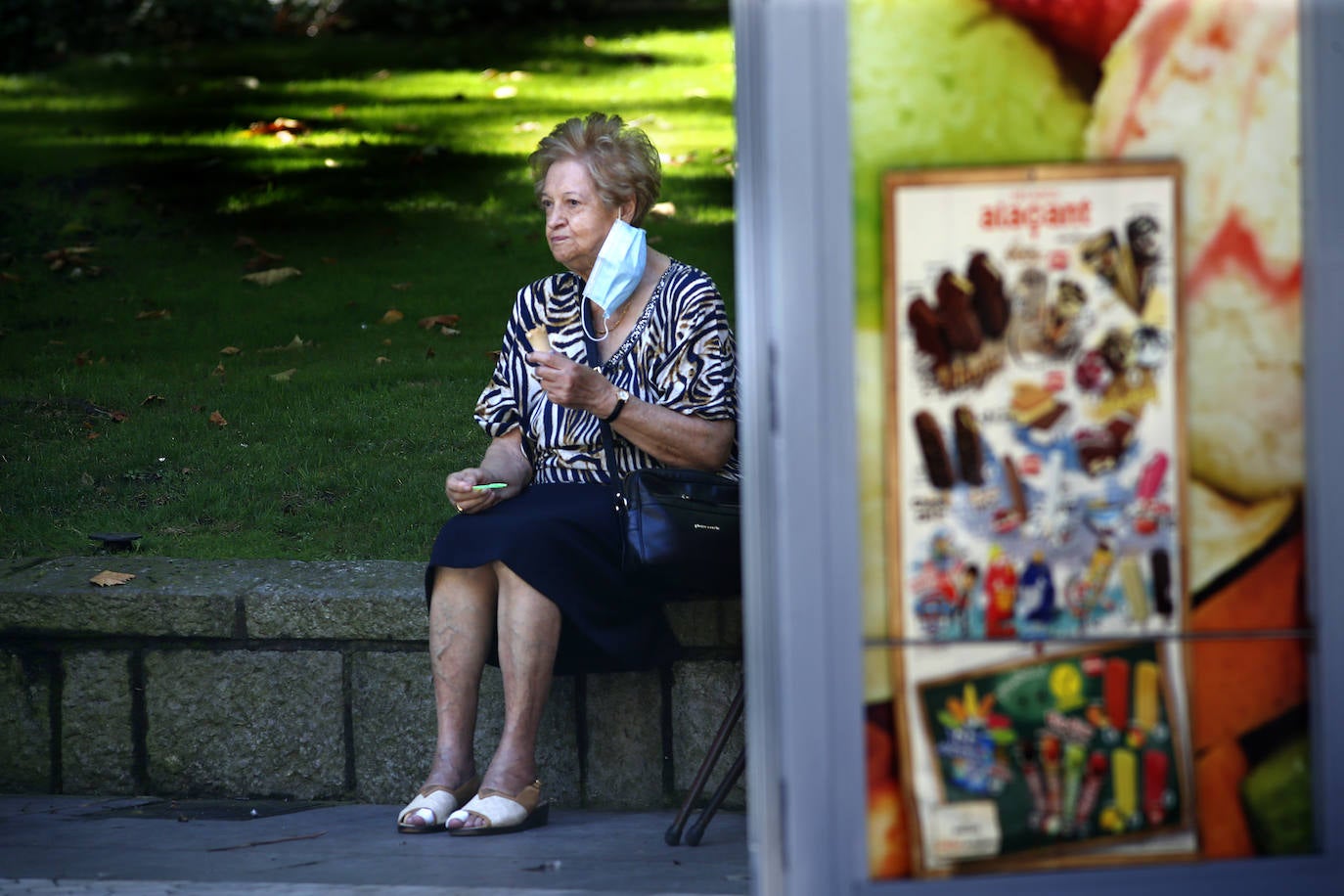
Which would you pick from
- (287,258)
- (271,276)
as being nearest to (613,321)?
(271,276)

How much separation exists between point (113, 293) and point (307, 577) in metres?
3.13

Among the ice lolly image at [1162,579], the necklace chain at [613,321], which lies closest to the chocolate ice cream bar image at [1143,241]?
the ice lolly image at [1162,579]

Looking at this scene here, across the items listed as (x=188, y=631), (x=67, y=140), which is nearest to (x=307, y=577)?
(x=188, y=631)

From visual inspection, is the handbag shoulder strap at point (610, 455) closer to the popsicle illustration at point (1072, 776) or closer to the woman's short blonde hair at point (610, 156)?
the woman's short blonde hair at point (610, 156)

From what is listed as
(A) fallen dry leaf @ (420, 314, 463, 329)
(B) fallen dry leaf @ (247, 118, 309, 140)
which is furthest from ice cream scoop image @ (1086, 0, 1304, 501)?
(B) fallen dry leaf @ (247, 118, 309, 140)

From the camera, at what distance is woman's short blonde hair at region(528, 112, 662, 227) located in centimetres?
398

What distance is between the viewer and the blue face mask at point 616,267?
155 inches

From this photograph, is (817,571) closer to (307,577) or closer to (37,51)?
(307,577)

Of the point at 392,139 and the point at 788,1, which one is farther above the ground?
the point at 392,139

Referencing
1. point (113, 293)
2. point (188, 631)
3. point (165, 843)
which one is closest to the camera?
point (165, 843)

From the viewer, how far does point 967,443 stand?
2588 millimetres

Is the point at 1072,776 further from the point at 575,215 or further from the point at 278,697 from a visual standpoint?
the point at 278,697

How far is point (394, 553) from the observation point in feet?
15.3

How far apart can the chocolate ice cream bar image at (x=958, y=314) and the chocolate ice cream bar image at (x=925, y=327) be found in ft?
0.03
